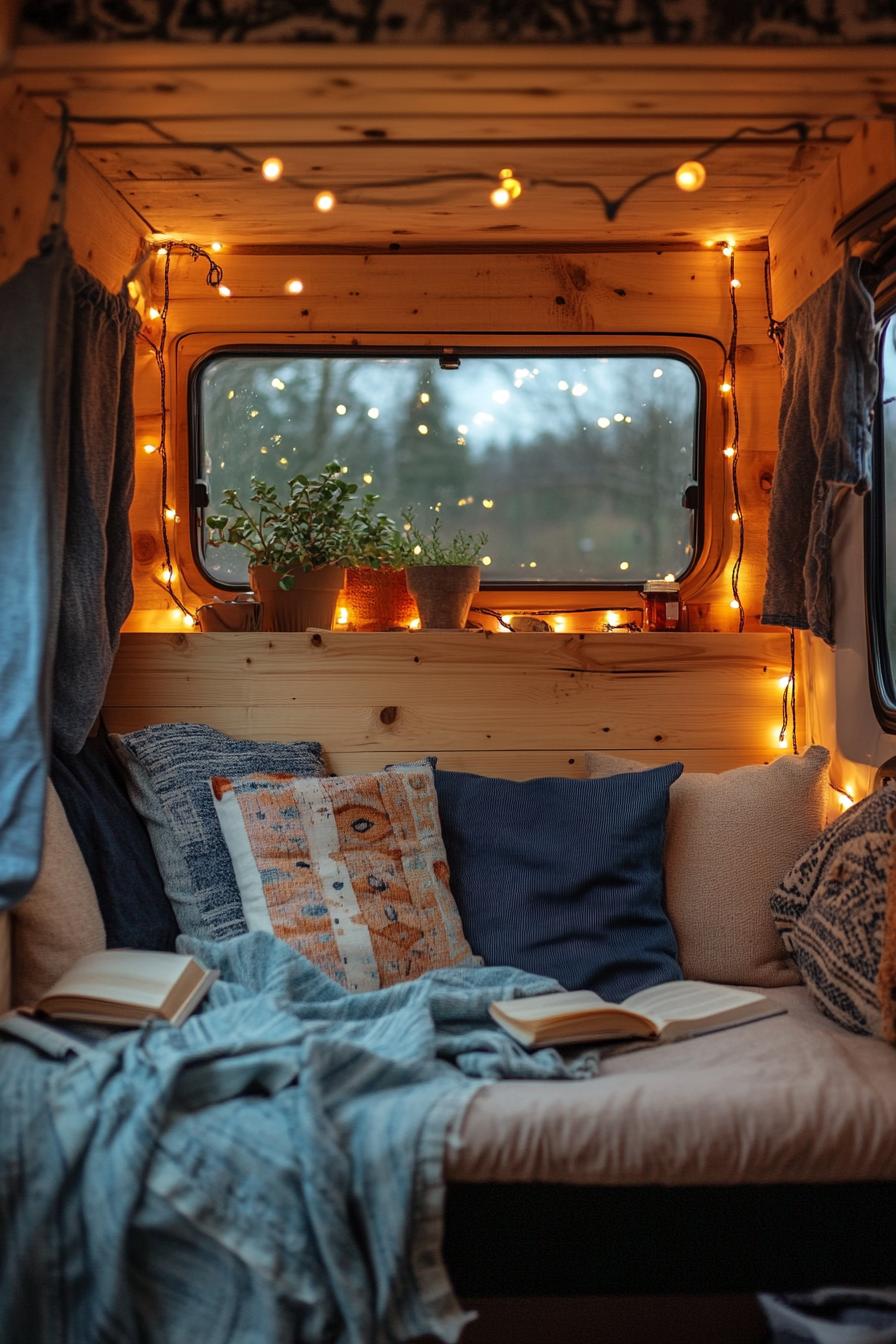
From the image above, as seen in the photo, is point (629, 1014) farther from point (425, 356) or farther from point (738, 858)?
point (425, 356)

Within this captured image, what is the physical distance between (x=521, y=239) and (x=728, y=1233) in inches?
95.6

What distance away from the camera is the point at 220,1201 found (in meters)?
1.43

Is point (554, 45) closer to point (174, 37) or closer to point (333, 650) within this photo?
point (174, 37)

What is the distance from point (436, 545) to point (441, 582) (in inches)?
5.3

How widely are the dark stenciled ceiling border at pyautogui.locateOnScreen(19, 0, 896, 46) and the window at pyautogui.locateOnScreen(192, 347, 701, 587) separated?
111 cm

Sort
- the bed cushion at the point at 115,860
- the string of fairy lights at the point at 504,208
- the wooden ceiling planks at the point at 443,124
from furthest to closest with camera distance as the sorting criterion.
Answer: the string of fairy lights at the point at 504,208, the bed cushion at the point at 115,860, the wooden ceiling planks at the point at 443,124

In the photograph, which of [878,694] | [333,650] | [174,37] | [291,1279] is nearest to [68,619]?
[333,650]

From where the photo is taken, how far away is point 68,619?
2.13m

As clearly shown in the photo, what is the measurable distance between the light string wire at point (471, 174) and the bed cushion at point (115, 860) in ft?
4.39

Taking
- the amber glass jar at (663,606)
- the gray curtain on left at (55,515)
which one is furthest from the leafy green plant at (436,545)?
the gray curtain on left at (55,515)

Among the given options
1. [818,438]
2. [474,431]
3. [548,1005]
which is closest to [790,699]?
[818,438]

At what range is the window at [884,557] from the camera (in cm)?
233

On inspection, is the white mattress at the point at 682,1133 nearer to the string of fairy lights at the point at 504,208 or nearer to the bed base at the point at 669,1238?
the bed base at the point at 669,1238

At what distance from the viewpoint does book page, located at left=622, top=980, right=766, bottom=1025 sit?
1900mm
